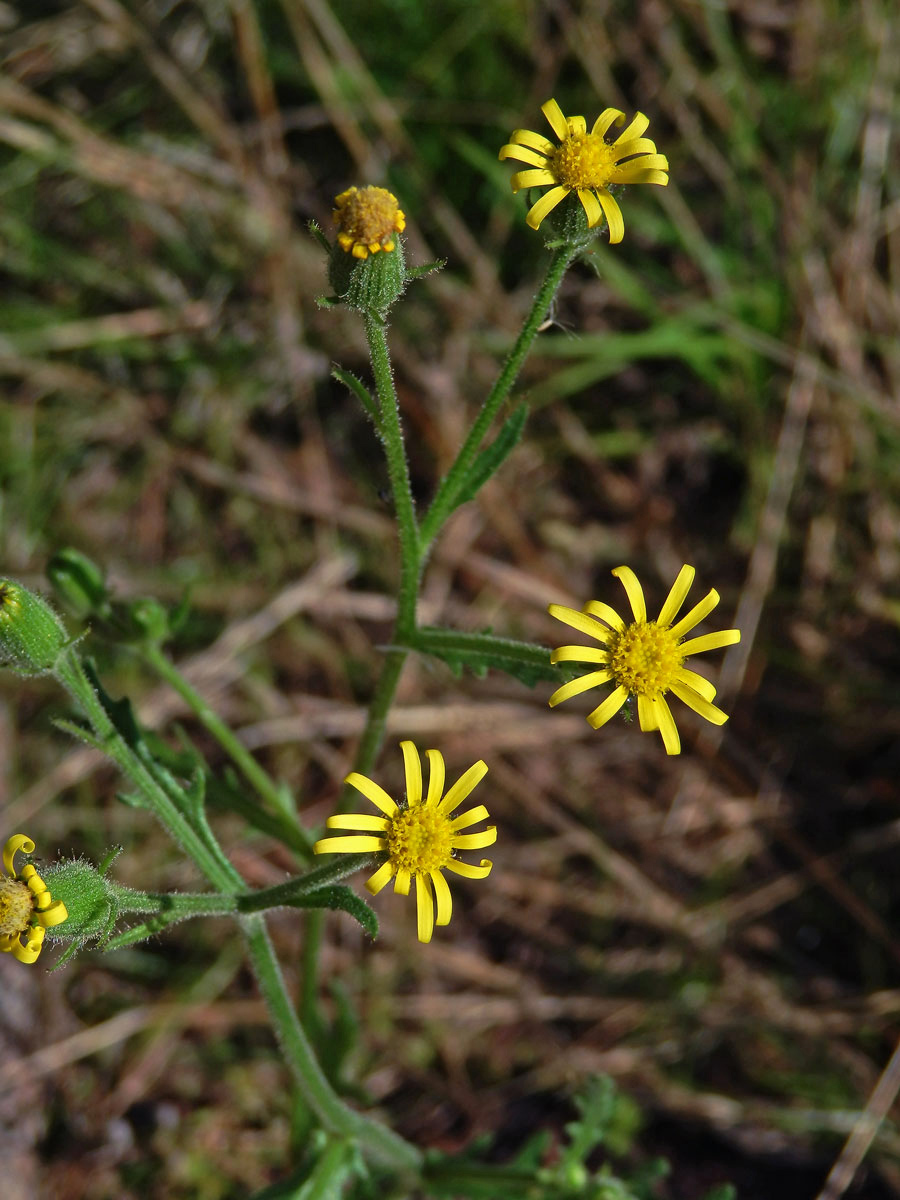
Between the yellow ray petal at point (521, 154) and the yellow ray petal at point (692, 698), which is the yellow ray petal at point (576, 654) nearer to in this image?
the yellow ray petal at point (692, 698)

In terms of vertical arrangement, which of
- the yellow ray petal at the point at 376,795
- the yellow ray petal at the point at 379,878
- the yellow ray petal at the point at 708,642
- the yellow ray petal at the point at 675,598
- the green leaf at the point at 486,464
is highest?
the green leaf at the point at 486,464

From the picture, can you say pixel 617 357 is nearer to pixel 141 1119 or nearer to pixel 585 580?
pixel 585 580

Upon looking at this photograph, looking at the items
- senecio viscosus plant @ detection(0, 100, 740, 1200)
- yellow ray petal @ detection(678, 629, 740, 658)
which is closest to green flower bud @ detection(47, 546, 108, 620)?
senecio viscosus plant @ detection(0, 100, 740, 1200)

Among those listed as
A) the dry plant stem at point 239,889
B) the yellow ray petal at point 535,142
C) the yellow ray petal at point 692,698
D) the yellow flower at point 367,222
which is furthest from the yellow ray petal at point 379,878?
the yellow ray petal at point 535,142

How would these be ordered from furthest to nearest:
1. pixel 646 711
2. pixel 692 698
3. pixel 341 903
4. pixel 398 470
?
pixel 398 470, pixel 692 698, pixel 646 711, pixel 341 903

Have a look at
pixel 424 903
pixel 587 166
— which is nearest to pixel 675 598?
pixel 424 903

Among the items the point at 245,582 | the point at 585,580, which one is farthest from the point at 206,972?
the point at 585,580

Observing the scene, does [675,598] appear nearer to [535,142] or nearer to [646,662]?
[646,662]
